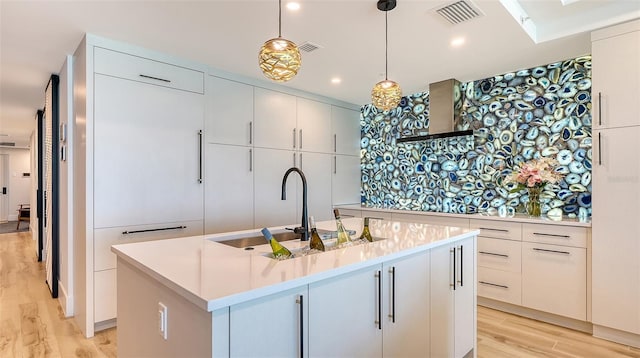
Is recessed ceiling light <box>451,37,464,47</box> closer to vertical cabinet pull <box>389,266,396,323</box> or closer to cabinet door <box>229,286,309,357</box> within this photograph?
vertical cabinet pull <box>389,266,396,323</box>

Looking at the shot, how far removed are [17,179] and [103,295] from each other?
34.2 feet

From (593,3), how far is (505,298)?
255 cm

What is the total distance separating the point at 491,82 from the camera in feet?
12.5

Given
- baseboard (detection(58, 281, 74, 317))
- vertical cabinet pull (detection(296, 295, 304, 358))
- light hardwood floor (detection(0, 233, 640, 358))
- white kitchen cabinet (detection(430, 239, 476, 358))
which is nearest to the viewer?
vertical cabinet pull (detection(296, 295, 304, 358))

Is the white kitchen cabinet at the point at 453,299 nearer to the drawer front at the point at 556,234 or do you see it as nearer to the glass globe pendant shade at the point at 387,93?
the glass globe pendant shade at the point at 387,93

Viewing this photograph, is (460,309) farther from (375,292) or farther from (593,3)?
(593,3)

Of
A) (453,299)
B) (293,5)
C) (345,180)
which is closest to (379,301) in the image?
(453,299)

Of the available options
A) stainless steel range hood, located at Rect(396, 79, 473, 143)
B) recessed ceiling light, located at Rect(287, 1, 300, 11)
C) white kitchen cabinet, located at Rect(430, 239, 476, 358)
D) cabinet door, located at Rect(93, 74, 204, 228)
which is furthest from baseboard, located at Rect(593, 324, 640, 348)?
cabinet door, located at Rect(93, 74, 204, 228)

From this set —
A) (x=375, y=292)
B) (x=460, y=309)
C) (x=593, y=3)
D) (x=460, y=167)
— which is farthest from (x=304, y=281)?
(x=460, y=167)

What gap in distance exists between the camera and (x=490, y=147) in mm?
3842

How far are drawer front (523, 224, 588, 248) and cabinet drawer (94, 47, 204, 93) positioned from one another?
3361mm

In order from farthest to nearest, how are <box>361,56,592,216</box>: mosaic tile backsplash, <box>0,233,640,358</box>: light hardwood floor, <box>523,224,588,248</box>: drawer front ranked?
<box>361,56,592,216</box>: mosaic tile backsplash < <box>523,224,588,248</box>: drawer front < <box>0,233,640,358</box>: light hardwood floor

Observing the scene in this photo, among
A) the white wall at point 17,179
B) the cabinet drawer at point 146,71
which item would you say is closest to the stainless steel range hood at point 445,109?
the cabinet drawer at point 146,71

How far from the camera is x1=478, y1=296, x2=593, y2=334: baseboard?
2.85m
